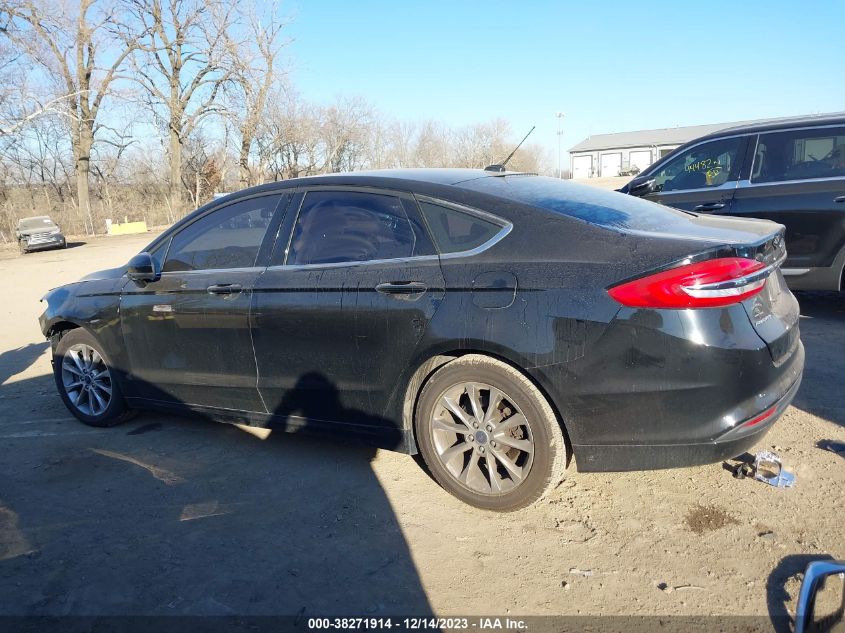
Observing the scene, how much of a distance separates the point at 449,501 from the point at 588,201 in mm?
1778

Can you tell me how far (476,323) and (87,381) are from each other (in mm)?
3318

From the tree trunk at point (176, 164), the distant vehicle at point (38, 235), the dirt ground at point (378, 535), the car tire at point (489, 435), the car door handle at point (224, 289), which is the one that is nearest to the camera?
the dirt ground at point (378, 535)

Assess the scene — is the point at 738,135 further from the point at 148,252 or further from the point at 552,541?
the point at 148,252

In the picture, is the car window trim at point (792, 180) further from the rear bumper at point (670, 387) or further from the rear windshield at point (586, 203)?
the rear bumper at point (670, 387)

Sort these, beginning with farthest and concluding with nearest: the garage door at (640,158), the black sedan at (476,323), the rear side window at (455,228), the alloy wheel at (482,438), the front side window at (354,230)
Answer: the garage door at (640,158), the front side window at (354,230), the rear side window at (455,228), the alloy wheel at (482,438), the black sedan at (476,323)

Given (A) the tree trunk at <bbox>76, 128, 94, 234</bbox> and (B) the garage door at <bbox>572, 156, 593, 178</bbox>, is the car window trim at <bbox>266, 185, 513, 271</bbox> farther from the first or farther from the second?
(B) the garage door at <bbox>572, 156, 593, 178</bbox>

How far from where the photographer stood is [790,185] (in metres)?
5.88

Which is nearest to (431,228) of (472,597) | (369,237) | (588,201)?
(369,237)

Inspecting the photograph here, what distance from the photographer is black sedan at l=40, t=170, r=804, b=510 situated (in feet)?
8.79

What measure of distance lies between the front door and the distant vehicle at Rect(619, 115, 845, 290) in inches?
159

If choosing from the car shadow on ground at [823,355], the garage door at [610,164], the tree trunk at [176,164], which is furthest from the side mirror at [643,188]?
the garage door at [610,164]

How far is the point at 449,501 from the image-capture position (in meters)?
3.30

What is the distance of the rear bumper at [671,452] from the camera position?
2697mm

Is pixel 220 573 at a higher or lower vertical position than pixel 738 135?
lower
